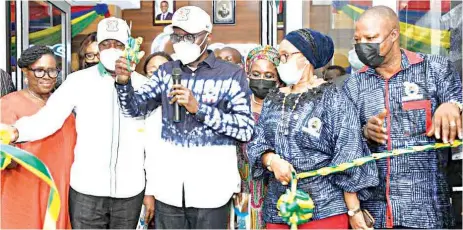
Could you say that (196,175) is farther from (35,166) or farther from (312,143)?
(35,166)

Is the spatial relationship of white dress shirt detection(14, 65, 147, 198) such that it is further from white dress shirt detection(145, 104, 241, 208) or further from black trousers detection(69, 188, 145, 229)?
white dress shirt detection(145, 104, 241, 208)

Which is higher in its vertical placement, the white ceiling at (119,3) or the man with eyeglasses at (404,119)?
the white ceiling at (119,3)

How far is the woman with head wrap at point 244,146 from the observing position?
321 cm

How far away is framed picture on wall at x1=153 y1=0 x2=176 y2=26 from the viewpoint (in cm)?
778

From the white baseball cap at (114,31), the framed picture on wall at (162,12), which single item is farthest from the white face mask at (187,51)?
the framed picture on wall at (162,12)

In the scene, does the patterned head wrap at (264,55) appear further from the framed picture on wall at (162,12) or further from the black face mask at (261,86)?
the framed picture on wall at (162,12)

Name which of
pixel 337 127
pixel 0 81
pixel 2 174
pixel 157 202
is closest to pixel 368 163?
pixel 337 127

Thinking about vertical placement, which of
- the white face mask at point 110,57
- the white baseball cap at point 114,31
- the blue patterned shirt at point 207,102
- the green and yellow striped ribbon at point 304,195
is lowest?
the green and yellow striped ribbon at point 304,195

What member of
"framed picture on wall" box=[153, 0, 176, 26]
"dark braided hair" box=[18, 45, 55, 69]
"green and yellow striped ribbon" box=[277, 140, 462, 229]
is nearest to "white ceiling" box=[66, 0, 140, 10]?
"framed picture on wall" box=[153, 0, 176, 26]

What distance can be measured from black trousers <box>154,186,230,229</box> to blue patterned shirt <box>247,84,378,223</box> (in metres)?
0.27

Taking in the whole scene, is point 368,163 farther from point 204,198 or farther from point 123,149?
point 123,149

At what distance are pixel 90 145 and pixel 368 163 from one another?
4.76 feet

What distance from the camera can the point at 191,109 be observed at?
2.63 metres

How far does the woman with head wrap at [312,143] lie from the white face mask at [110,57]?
92 centimetres
